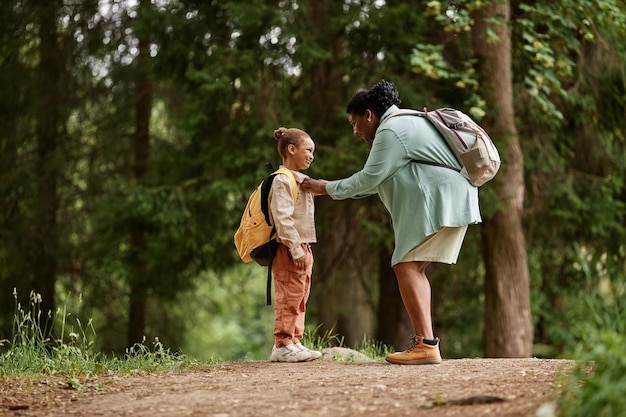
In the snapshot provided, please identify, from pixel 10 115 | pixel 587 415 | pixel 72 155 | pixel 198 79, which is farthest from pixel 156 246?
pixel 587 415

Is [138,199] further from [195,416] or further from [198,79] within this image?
[195,416]

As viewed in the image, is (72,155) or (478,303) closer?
(72,155)

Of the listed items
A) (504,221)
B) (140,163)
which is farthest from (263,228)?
(140,163)

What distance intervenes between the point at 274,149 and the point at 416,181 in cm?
465

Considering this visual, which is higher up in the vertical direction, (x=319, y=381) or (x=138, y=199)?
(x=138, y=199)

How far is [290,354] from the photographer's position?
5.98 m

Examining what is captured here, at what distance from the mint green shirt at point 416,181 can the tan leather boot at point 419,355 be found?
0.56 m

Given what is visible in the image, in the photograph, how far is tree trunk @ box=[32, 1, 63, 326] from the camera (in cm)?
1273

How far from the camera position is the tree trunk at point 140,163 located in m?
11.4

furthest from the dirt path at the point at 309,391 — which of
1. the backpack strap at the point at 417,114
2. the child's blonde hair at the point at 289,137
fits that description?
the child's blonde hair at the point at 289,137

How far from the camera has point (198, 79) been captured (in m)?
9.80

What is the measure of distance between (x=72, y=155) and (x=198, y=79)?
402 cm

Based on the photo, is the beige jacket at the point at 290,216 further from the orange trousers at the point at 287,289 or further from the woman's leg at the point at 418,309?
the woman's leg at the point at 418,309

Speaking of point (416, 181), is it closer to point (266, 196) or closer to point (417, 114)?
point (417, 114)
